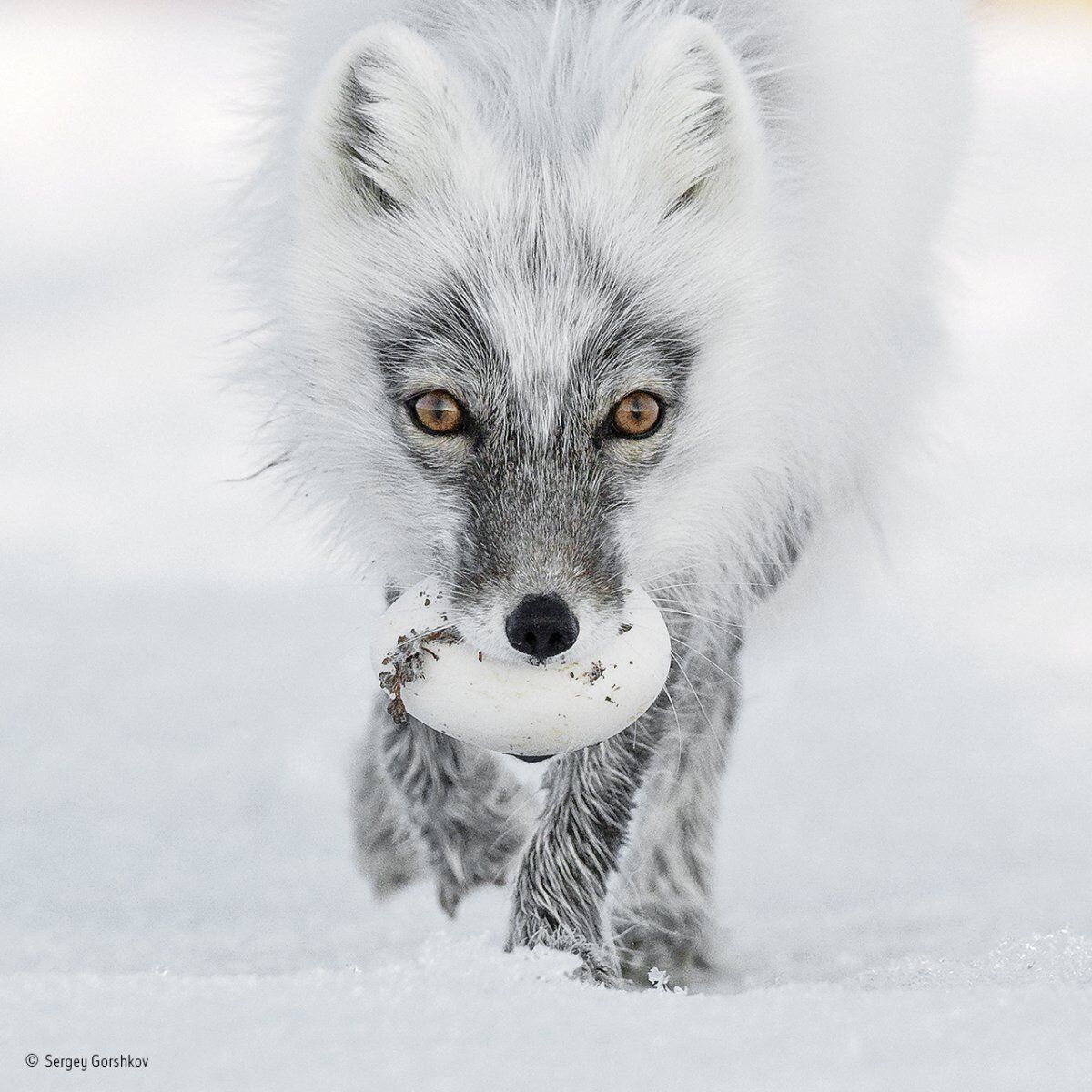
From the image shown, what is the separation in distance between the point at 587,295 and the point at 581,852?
5.22 feet

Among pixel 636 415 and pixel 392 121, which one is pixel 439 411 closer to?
pixel 636 415

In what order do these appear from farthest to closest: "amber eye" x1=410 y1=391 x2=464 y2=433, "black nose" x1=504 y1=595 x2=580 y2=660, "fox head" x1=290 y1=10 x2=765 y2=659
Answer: "amber eye" x1=410 y1=391 x2=464 y2=433
"fox head" x1=290 y1=10 x2=765 y2=659
"black nose" x1=504 y1=595 x2=580 y2=660

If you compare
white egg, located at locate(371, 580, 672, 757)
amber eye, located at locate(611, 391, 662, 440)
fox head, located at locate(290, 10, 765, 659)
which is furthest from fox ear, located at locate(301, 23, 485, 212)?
white egg, located at locate(371, 580, 672, 757)

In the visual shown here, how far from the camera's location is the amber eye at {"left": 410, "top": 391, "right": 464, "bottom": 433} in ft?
10.5

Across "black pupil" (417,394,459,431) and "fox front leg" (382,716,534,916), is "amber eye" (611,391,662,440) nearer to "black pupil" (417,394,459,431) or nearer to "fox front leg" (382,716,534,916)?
"black pupil" (417,394,459,431)

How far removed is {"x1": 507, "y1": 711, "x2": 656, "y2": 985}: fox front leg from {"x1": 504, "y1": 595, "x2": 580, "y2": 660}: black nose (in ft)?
3.84

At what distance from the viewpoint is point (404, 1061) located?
2.14m

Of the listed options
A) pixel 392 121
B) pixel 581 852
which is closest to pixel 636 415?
pixel 392 121

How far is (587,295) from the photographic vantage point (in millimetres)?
3178

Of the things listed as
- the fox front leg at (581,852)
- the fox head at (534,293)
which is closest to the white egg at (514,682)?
the fox head at (534,293)

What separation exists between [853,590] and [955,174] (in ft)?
4.58

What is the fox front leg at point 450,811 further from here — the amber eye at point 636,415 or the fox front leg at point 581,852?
the amber eye at point 636,415

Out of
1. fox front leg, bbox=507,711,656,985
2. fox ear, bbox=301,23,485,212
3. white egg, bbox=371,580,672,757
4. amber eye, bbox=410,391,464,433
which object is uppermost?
fox ear, bbox=301,23,485,212

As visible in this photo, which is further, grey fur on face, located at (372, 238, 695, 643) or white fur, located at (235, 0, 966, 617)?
white fur, located at (235, 0, 966, 617)
